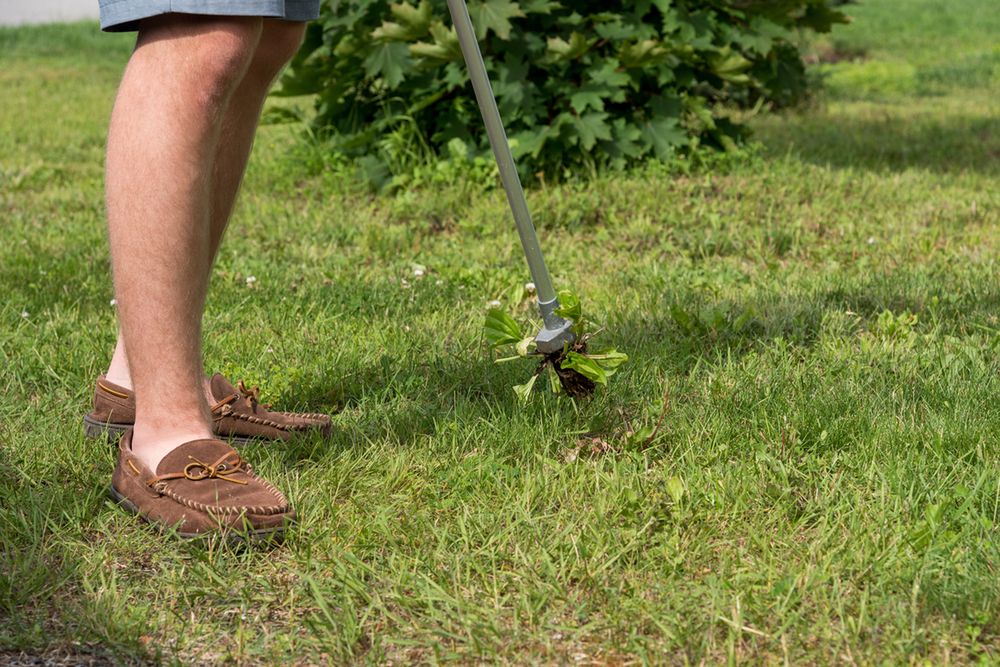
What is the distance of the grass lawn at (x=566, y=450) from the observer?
5.99ft

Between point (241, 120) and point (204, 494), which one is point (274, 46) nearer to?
point (241, 120)

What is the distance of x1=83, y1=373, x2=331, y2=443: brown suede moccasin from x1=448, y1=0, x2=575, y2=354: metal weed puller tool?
529 mm

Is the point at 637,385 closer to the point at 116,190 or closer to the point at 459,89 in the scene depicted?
the point at 116,190

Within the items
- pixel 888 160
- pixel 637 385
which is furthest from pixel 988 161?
pixel 637 385

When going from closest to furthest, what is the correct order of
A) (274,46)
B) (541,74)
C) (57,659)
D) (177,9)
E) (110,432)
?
(57,659)
(177,9)
(274,46)
(110,432)
(541,74)

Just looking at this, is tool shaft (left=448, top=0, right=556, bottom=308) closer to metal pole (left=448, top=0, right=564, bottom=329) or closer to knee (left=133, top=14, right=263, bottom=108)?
metal pole (left=448, top=0, right=564, bottom=329)

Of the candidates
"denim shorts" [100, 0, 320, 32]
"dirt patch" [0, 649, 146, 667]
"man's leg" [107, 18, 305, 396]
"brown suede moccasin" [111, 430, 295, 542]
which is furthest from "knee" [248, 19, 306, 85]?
"dirt patch" [0, 649, 146, 667]

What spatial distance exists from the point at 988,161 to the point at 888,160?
53 cm

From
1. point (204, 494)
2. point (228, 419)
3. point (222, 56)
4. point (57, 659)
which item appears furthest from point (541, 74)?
point (57, 659)

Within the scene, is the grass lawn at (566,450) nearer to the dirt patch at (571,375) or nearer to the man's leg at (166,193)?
the dirt patch at (571,375)

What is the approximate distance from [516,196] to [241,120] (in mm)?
613

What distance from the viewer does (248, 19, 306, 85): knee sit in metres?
2.43

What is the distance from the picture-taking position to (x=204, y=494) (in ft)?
6.99

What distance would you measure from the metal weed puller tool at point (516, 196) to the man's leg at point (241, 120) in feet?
1.17
